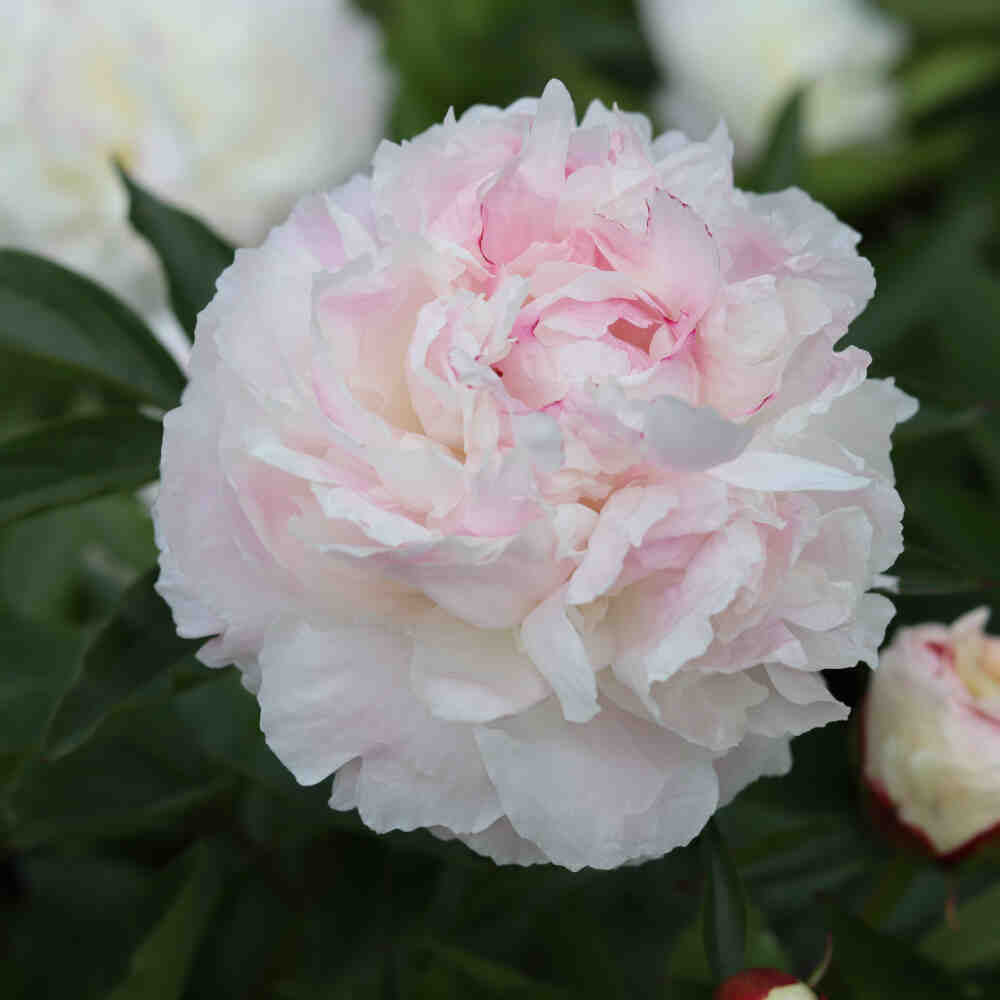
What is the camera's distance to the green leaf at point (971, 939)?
63 cm

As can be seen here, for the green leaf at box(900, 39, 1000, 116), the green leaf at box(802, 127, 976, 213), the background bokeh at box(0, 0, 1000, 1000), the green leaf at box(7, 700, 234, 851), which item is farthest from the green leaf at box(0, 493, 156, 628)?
the green leaf at box(900, 39, 1000, 116)

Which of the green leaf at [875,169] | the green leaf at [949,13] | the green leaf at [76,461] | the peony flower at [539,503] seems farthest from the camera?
the green leaf at [949,13]

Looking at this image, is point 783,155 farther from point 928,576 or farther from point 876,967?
point 876,967

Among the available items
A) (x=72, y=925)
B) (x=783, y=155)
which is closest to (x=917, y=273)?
(x=783, y=155)

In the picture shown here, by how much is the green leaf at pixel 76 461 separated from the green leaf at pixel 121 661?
52 mm

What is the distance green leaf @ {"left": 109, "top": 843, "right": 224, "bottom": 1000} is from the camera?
1.78 ft

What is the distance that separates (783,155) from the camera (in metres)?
0.69

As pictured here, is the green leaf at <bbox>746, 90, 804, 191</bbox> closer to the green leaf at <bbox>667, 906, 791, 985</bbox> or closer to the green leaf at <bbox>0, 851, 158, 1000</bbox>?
the green leaf at <bbox>667, 906, 791, 985</bbox>

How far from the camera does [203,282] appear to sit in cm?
57

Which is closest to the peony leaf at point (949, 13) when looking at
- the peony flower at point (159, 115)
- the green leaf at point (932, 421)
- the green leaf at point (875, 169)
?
the green leaf at point (875, 169)

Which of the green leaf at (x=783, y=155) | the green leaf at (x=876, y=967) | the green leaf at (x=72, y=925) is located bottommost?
the green leaf at (x=72, y=925)

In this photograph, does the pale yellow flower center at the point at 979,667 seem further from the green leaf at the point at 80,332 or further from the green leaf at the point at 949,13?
the green leaf at the point at 949,13

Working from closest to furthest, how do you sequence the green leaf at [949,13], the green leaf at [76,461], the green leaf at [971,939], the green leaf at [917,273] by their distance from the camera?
the green leaf at [76,461] < the green leaf at [971,939] < the green leaf at [917,273] < the green leaf at [949,13]

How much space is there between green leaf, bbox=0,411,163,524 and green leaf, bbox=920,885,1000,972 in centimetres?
42
